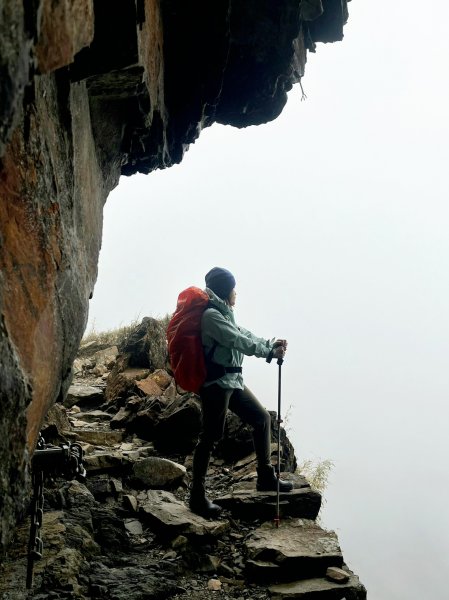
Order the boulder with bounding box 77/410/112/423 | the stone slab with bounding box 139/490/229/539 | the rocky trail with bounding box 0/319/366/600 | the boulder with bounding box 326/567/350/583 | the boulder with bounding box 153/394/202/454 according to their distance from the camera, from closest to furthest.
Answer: the rocky trail with bounding box 0/319/366/600, the boulder with bounding box 326/567/350/583, the stone slab with bounding box 139/490/229/539, the boulder with bounding box 153/394/202/454, the boulder with bounding box 77/410/112/423

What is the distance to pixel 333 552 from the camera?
520 cm

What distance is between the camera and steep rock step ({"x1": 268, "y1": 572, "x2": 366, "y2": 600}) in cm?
461

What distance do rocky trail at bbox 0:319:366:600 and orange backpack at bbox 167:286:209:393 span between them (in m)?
1.67

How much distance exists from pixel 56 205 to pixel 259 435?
4302 millimetres

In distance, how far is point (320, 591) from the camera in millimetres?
4641

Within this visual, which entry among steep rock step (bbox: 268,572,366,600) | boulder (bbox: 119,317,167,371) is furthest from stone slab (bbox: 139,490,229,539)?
boulder (bbox: 119,317,167,371)

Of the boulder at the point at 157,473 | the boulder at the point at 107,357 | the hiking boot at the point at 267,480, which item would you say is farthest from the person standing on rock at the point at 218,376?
the boulder at the point at 107,357

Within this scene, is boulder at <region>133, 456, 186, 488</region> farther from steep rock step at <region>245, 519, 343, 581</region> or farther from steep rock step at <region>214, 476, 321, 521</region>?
steep rock step at <region>245, 519, 343, 581</region>

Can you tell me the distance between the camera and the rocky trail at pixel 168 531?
170 inches

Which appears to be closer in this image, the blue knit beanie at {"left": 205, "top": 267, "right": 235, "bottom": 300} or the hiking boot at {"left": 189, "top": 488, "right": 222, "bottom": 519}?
the hiking boot at {"left": 189, "top": 488, "right": 222, "bottom": 519}

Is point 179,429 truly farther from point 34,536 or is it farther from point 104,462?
point 34,536

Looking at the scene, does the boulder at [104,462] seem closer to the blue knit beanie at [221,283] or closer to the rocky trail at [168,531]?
the rocky trail at [168,531]

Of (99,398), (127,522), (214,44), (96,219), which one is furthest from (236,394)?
(99,398)

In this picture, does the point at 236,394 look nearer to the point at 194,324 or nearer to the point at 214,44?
the point at 194,324
